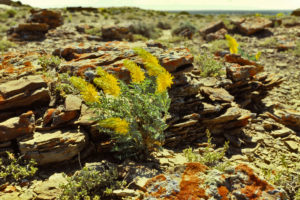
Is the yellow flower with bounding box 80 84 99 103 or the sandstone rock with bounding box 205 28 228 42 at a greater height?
the sandstone rock with bounding box 205 28 228 42

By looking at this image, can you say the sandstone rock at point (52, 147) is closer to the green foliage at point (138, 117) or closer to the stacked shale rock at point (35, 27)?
the green foliage at point (138, 117)

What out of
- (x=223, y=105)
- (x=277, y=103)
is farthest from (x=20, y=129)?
(x=277, y=103)

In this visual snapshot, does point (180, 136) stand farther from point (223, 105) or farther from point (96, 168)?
point (96, 168)

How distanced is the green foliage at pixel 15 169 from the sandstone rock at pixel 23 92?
1070 millimetres

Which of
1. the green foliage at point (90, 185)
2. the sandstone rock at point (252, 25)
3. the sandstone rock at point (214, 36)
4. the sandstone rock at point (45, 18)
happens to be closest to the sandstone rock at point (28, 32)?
the sandstone rock at point (45, 18)

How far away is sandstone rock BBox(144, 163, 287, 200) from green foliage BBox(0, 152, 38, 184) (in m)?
2.04

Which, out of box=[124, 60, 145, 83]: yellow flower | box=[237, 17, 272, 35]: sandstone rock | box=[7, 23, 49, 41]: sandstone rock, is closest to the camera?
box=[124, 60, 145, 83]: yellow flower

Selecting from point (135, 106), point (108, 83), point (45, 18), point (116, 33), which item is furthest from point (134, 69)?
point (45, 18)

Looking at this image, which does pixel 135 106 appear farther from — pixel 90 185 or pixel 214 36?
pixel 214 36

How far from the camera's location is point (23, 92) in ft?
14.2

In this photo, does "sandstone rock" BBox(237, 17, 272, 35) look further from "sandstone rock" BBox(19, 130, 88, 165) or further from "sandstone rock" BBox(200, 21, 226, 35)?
"sandstone rock" BBox(19, 130, 88, 165)

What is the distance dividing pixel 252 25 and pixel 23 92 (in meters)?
16.4

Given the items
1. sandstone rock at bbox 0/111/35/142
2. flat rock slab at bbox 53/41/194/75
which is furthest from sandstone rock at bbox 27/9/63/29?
sandstone rock at bbox 0/111/35/142

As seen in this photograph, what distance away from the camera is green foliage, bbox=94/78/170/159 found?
12.0 ft
